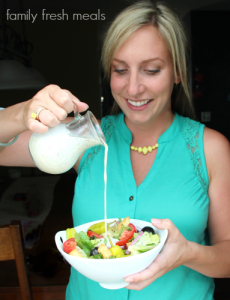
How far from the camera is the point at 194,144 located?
1.25 meters

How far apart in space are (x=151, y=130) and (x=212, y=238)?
0.51m

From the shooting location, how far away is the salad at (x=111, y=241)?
2.79 ft

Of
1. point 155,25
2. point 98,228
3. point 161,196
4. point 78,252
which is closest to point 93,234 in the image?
point 98,228

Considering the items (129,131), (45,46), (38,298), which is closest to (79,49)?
(45,46)

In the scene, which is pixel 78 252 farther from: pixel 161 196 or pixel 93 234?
pixel 161 196

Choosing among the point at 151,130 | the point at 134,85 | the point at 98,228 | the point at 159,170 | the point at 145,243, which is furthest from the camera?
the point at 151,130

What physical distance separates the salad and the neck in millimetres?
442

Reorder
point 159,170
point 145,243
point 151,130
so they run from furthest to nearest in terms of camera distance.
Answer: point 151,130 → point 159,170 → point 145,243

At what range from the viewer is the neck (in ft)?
4.44

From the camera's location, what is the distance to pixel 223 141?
1.22 metres

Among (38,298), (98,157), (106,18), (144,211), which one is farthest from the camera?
(106,18)

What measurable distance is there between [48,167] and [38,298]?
1574 mm

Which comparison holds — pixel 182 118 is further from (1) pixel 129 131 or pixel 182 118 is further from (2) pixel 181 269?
(2) pixel 181 269

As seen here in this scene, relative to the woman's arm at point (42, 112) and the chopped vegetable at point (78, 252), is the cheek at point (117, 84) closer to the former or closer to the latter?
the woman's arm at point (42, 112)
